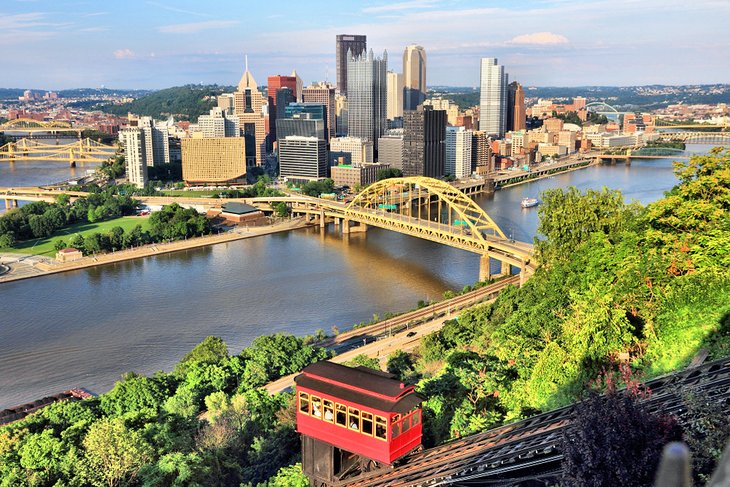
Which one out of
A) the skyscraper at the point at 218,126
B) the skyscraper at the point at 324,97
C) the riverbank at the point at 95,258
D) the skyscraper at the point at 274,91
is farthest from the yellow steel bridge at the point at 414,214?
the skyscraper at the point at 324,97

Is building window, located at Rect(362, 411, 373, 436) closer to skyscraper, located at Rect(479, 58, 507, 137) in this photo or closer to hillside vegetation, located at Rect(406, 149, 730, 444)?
hillside vegetation, located at Rect(406, 149, 730, 444)

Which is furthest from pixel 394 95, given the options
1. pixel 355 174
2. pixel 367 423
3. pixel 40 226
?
pixel 367 423

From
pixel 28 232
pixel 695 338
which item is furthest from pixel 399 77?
pixel 695 338

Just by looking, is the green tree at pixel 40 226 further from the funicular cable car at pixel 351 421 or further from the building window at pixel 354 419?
the building window at pixel 354 419

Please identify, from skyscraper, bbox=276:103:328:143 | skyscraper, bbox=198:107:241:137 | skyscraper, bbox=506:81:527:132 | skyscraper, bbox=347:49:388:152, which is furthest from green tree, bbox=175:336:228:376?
skyscraper, bbox=506:81:527:132

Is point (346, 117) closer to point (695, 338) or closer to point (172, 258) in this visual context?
point (172, 258)
